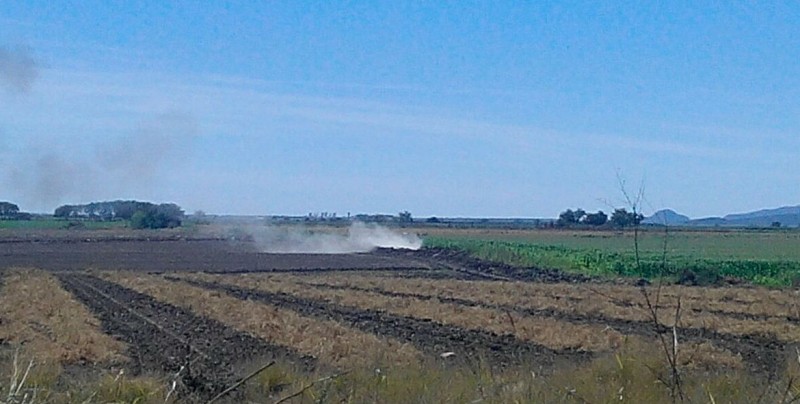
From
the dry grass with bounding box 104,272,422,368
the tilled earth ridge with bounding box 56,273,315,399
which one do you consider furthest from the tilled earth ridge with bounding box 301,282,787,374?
the tilled earth ridge with bounding box 56,273,315,399

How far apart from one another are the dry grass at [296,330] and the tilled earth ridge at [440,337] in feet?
2.34

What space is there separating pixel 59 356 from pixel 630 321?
50.9ft

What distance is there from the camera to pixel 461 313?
29.9m

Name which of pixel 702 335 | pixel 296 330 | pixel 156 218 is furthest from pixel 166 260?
pixel 156 218

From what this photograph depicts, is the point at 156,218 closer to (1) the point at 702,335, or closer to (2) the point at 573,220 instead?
(2) the point at 573,220

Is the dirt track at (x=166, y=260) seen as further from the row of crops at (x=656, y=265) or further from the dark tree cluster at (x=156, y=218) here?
the dark tree cluster at (x=156, y=218)

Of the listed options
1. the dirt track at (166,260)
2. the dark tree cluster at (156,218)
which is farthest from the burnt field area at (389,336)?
the dark tree cluster at (156,218)

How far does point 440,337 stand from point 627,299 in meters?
13.1

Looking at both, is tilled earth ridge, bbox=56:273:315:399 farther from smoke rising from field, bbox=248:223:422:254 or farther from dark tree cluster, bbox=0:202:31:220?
dark tree cluster, bbox=0:202:31:220

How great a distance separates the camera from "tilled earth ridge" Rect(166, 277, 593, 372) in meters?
19.0

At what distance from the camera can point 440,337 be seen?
24.2 m

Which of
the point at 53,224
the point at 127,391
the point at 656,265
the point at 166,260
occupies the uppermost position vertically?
the point at 53,224

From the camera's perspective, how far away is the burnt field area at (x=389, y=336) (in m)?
9.30

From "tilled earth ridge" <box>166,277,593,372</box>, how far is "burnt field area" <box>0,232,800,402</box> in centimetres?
7
